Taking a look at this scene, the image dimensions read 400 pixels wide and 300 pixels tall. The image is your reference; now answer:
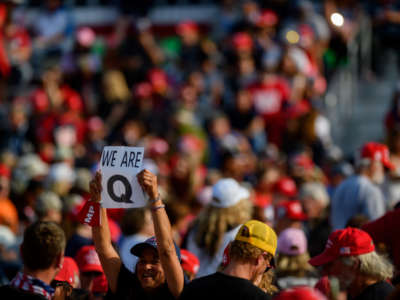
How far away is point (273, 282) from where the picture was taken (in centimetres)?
534

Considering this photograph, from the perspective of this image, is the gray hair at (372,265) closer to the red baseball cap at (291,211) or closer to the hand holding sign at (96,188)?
the hand holding sign at (96,188)

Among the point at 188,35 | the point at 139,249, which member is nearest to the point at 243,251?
the point at 139,249

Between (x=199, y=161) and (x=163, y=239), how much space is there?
8.04 meters

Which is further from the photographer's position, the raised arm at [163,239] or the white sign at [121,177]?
the white sign at [121,177]

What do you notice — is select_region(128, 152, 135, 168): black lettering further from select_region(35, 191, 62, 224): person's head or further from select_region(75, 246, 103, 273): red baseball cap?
select_region(35, 191, 62, 224): person's head

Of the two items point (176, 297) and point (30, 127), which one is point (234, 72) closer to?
point (30, 127)

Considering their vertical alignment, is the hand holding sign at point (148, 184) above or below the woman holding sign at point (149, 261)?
above

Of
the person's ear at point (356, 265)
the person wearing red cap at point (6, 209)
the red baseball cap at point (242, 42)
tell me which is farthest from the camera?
the red baseball cap at point (242, 42)

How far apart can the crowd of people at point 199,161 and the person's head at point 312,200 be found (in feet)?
0.05

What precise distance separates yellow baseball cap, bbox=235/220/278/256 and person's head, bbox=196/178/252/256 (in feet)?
4.73

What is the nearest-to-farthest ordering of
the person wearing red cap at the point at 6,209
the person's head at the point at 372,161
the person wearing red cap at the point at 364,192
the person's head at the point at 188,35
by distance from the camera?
the person wearing red cap at the point at 364,192
the person's head at the point at 372,161
the person wearing red cap at the point at 6,209
the person's head at the point at 188,35

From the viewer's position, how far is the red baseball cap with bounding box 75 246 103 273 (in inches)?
224

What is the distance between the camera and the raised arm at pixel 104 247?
4812 millimetres

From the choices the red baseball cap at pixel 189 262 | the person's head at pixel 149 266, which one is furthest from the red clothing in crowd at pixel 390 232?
the person's head at pixel 149 266
